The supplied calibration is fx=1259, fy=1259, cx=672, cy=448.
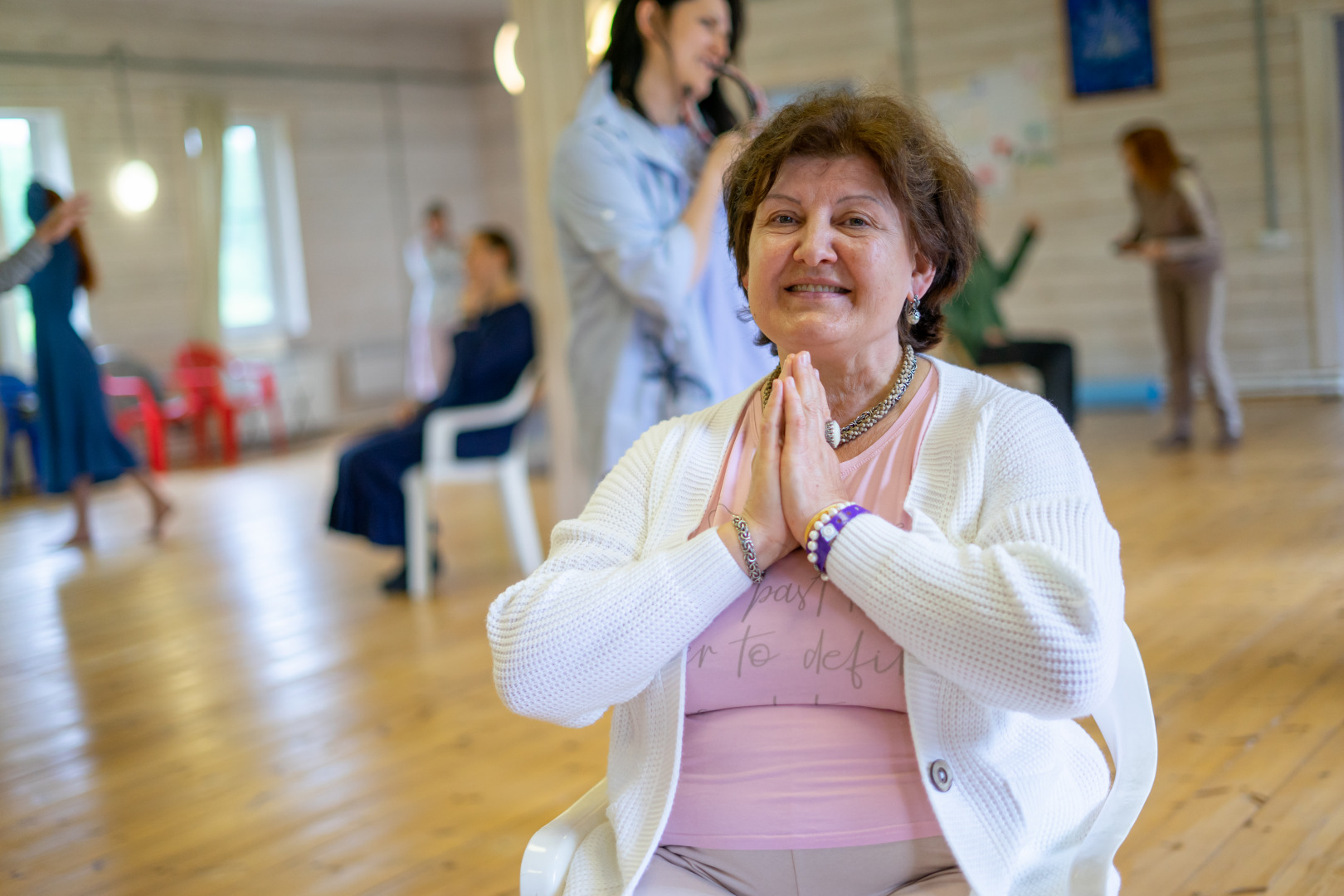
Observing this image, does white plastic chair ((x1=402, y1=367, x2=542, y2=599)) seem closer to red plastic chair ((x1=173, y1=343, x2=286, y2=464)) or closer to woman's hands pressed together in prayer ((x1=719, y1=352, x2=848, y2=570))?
woman's hands pressed together in prayer ((x1=719, y1=352, x2=848, y2=570))

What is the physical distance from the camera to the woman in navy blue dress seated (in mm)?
4633

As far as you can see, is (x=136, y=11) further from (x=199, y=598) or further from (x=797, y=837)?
(x=797, y=837)

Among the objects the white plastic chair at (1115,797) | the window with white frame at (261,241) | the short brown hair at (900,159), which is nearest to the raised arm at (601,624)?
the white plastic chair at (1115,797)

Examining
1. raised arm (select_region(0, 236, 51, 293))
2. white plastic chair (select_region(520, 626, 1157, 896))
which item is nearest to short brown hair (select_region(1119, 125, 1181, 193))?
raised arm (select_region(0, 236, 51, 293))

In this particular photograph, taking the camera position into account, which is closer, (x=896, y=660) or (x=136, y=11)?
(x=896, y=660)

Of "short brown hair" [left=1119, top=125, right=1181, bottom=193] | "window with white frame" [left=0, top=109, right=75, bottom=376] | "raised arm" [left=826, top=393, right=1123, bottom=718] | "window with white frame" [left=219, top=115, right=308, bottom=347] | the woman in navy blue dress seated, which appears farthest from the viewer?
"window with white frame" [left=219, top=115, right=308, bottom=347]

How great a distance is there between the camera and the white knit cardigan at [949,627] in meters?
1.14

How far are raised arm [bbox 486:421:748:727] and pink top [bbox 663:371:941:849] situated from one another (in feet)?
0.18

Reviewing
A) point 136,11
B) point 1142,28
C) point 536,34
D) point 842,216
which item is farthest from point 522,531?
point 136,11

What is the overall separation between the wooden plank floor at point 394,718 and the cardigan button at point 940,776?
1.06 meters

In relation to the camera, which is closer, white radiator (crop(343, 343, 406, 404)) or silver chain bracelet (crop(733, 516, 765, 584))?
silver chain bracelet (crop(733, 516, 765, 584))

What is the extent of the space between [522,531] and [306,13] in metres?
7.75

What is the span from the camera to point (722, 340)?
2150mm

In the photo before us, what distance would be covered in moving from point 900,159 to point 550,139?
388cm
